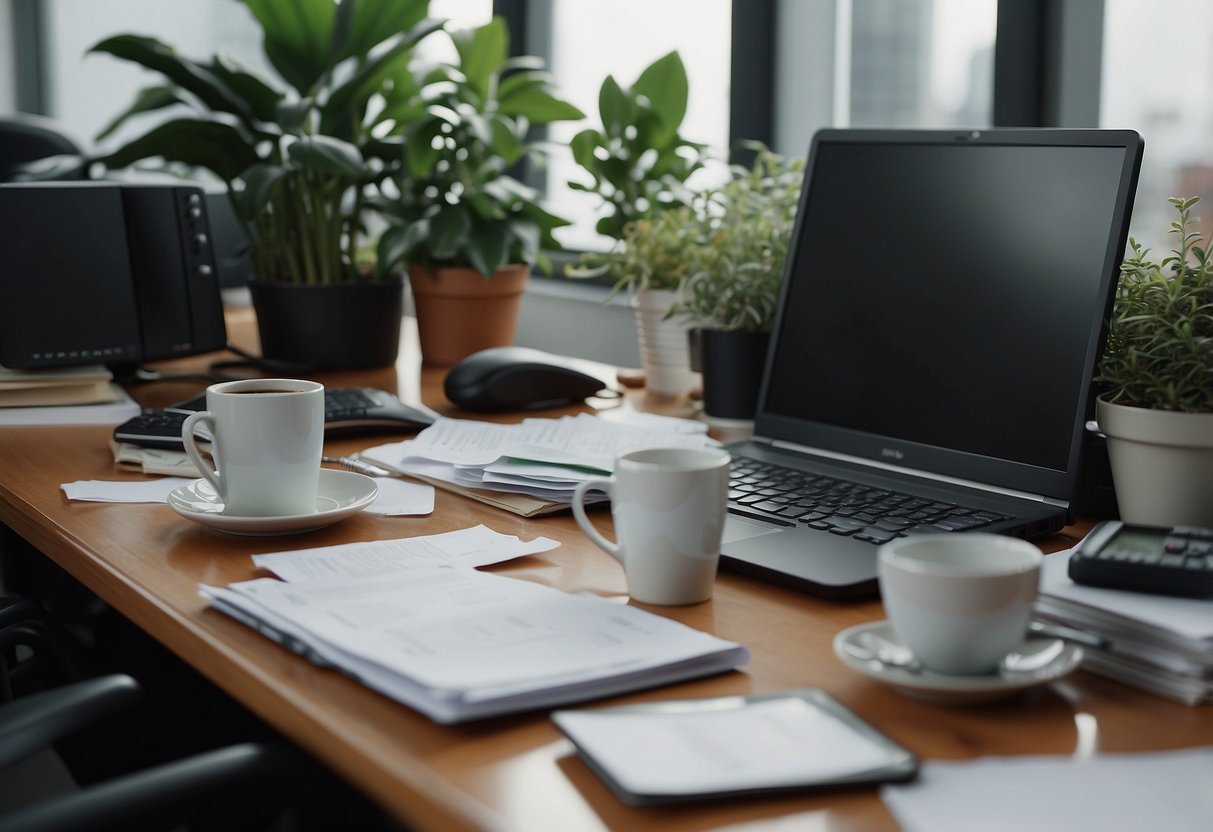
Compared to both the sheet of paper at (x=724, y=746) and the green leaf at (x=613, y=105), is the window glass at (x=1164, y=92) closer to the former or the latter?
the green leaf at (x=613, y=105)

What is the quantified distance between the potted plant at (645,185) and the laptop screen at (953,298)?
0.35 metres

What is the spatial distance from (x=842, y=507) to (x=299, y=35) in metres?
1.09

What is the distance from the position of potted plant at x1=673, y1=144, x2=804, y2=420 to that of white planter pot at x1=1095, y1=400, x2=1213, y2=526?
48 cm

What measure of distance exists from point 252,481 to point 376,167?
1099 mm

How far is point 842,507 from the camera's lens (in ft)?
3.28

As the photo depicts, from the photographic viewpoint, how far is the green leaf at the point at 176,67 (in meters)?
1.67

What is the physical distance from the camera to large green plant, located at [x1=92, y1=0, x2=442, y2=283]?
1.66 metres

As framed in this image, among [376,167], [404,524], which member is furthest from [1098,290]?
[376,167]

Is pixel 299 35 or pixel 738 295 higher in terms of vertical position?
pixel 299 35

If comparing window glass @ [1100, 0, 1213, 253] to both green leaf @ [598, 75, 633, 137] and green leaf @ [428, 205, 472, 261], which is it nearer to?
green leaf @ [598, 75, 633, 137]

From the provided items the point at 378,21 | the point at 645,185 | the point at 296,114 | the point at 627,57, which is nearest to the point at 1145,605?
the point at 645,185

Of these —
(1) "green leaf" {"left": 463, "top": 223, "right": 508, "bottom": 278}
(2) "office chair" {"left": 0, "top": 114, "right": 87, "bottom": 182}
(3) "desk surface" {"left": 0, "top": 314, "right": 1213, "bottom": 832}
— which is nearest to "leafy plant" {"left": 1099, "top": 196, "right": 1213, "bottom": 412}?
(3) "desk surface" {"left": 0, "top": 314, "right": 1213, "bottom": 832}

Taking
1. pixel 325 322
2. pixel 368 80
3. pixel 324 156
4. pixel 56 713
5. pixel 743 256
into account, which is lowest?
pixel 56 713

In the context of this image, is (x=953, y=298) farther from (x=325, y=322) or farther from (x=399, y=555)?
(x=325, y=322)
